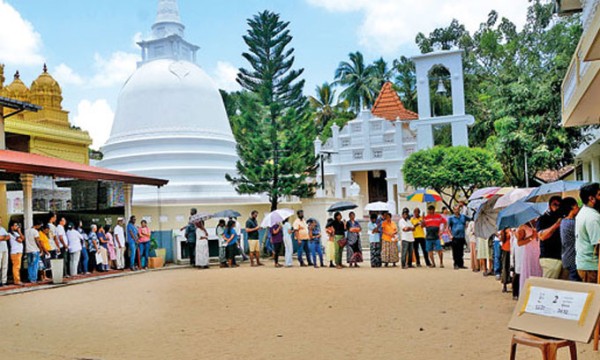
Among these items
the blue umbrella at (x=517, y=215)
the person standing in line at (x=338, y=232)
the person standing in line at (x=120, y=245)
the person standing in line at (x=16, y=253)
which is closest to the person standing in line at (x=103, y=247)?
the person standing in line at (x=120, y=245)

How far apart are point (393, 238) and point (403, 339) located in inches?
341

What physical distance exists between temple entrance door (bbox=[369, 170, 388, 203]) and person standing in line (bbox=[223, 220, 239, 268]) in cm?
1545

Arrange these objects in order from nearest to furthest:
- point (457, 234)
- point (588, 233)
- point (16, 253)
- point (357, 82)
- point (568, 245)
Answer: point (588, 233), point (568, 245), point (16, 253), point (457, 234), point (357, 82)

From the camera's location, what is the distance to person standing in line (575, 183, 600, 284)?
5652mm

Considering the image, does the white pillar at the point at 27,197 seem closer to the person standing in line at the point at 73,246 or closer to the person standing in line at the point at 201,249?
the person standing in line at the point at 73,246

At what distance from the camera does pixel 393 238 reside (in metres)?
15.0

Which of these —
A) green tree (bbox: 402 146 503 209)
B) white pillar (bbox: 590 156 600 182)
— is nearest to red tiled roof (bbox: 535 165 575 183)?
green tree (bbox: 402 146 503 209)

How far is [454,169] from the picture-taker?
76.1 ft

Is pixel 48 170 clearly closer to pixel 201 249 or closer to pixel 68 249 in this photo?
pixel 68 249

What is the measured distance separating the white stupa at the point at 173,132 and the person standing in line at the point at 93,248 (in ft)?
22.7

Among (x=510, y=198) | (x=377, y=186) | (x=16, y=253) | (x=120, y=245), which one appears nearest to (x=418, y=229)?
(x=510, y=198)

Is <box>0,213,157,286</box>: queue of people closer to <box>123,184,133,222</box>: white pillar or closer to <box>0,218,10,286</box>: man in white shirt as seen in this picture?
<box>0,218,10,286</box>: man in white shirt

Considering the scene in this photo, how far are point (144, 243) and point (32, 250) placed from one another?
4.16 meters

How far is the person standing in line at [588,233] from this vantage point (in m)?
5.65
